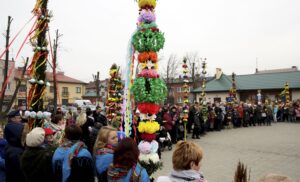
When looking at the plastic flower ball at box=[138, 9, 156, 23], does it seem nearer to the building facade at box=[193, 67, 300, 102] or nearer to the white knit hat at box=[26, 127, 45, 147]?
the white knit hat at box=[26, 127, 45, 147]

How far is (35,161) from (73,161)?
625 mm

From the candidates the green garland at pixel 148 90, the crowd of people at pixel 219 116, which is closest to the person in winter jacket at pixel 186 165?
the green garland at pixel 148 90

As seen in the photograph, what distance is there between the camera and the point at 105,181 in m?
3.38

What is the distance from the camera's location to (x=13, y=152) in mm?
4312

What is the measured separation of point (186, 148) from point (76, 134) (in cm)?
171

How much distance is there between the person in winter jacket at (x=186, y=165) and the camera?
2529 millimetres

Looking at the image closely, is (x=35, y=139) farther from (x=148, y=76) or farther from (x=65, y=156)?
(x=148, y=76)

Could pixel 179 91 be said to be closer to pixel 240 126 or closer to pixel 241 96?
pixel 241 96

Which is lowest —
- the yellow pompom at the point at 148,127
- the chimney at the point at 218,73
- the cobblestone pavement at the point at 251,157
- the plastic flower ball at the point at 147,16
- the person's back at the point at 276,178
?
the cobblestone pavement at the point at 251,157

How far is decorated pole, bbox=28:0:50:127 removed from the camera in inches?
203

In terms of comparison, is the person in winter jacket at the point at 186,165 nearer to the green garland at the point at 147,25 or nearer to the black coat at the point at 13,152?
the black coat at the point at 13,152

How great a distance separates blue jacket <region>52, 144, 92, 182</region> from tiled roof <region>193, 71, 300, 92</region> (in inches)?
1317

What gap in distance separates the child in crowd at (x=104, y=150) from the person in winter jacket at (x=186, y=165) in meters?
1.02

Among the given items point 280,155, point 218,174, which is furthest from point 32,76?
point 280,155
